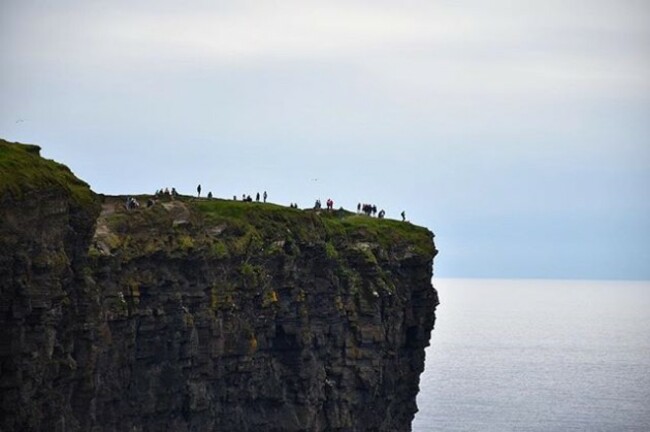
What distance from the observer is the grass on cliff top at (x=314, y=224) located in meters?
126

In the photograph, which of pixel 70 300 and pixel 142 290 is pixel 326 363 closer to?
pixel 142 290

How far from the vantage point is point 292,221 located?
131625mm

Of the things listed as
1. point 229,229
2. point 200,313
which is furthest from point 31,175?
point 229,229

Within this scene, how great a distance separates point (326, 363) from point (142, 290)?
27.6 m

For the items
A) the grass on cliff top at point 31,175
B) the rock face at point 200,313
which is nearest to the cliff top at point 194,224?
the grass on cliff top at point 31,175

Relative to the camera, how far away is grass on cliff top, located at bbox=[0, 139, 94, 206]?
293 feet

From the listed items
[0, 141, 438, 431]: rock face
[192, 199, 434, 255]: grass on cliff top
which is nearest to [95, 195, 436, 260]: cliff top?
[192, 199, 434, 255]: grass on cliff top

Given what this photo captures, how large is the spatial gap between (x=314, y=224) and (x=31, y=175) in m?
45.9

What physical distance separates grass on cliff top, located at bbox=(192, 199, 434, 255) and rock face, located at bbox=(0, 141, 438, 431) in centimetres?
21

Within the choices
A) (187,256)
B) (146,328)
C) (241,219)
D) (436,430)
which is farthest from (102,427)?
(436,430)

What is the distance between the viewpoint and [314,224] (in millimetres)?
134250

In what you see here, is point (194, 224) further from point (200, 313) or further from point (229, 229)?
point (200, 313)

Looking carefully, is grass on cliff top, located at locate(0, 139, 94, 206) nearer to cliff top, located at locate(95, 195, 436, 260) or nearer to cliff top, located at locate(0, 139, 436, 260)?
cliff top, located at locate(0, 139, 436, 260)

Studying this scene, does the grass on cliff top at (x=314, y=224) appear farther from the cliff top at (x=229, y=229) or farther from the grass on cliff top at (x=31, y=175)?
the grass on cliff top at (x=31, y=175)
